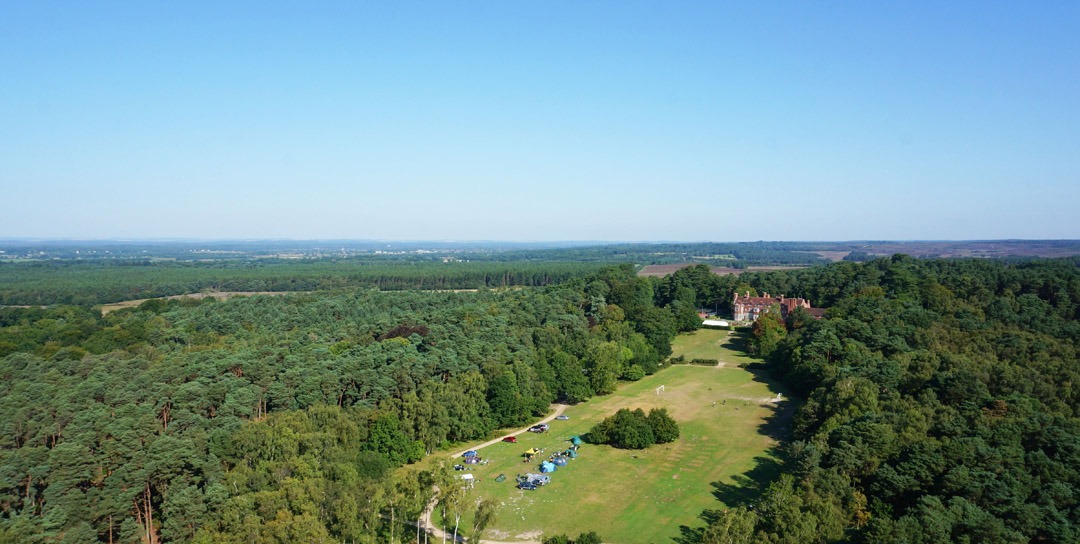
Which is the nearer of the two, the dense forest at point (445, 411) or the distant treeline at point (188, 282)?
the dense forest at point (445, 411)

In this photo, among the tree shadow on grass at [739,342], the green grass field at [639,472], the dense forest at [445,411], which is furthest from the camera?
the tree shadow on grass at [739,342]

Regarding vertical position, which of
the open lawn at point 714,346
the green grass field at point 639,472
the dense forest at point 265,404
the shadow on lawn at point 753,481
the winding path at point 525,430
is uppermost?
the dense forest at point 265,404

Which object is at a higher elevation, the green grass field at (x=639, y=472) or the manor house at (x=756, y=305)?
the manor house at (x=756, y=305)

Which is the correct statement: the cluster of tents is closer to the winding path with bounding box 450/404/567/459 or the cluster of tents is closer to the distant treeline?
the winding path with bounding box 450/404/567/459

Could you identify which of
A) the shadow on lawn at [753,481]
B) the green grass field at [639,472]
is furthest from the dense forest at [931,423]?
the green grass field at [639,472]

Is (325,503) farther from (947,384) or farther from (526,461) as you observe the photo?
(947,384)

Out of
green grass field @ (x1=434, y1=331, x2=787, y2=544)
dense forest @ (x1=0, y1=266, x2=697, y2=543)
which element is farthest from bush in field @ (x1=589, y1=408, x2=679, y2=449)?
dense forest @ (x1=0, y1=266, x2=697, y2=543)

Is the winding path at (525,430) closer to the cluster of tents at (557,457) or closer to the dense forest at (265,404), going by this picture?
the dense forest at (265,404)

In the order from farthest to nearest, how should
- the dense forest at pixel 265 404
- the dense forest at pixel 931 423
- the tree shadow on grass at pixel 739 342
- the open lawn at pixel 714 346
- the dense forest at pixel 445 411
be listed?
1. the tree shadow on grass at pixel 739 342
2. the open lawn at pixel 714 346
3. the dense forest at pixel 265 404
4. the dense forest at pixel 445 411
5. the dense forest at pixel 931 423
